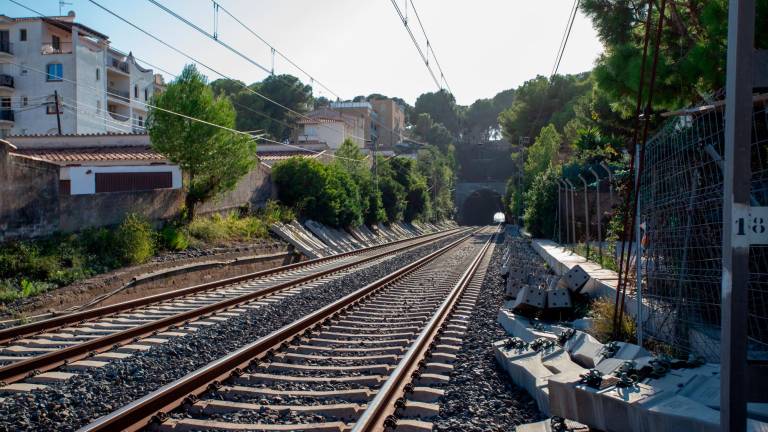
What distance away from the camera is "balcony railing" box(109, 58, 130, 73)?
46841 millimetres

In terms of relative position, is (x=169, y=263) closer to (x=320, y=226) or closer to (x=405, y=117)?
(x=320, y=226)

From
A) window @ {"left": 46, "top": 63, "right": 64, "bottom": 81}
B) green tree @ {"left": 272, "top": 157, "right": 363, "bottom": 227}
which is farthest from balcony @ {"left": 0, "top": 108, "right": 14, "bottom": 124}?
green tree @ {"left": 272, "top": 157, "right": 363, "bottom": 227}

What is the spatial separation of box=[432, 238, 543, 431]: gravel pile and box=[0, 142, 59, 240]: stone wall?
10770mm

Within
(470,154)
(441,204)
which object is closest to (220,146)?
(441,204)

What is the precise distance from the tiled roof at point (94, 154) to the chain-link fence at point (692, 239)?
23572 mm

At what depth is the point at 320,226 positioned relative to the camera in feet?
109

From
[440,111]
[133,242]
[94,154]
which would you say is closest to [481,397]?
[133,242]

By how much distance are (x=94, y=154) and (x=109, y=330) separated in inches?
926

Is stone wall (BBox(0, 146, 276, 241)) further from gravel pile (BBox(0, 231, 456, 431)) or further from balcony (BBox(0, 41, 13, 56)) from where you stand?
balcony (BBox(0, 41, 13, 56))

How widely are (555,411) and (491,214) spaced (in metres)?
114

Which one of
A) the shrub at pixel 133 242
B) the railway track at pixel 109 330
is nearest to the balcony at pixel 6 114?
the shrub at pixel 133 242

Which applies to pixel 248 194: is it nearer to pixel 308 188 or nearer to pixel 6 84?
pixel 308 188

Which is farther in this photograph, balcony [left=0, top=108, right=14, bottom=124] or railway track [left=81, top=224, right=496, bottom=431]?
balcony [left=0, top=108, right=14, bottom=124]

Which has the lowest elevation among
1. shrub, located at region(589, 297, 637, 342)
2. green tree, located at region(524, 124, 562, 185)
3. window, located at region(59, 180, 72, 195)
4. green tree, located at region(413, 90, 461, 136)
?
shrub, located at region(589, 297, 637, 342)
